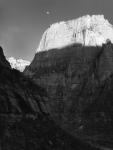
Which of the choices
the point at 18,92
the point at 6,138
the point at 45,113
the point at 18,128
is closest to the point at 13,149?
the point at 6,138

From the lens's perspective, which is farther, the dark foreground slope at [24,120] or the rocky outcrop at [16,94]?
the rocky outcrop at [16,94]

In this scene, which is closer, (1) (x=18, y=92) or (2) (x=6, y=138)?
(2) (x=6, y=138)

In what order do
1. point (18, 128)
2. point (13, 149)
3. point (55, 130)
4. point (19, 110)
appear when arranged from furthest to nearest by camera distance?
point (55, 130) → point (19, 110) → point (18, 128) → point (13, 149)

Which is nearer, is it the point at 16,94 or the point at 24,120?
the point at 24,120

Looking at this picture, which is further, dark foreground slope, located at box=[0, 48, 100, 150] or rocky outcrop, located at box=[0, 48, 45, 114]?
rocky outcrop, located at box=[0, 48, 45, 114]

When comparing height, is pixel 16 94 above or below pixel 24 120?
above

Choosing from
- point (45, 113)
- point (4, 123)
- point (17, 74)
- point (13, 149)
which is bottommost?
point (13, 149)

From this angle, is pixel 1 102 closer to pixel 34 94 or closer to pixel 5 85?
pixel 5 85

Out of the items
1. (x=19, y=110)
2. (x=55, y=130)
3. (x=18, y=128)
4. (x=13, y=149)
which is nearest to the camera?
(x=13, y=149)
